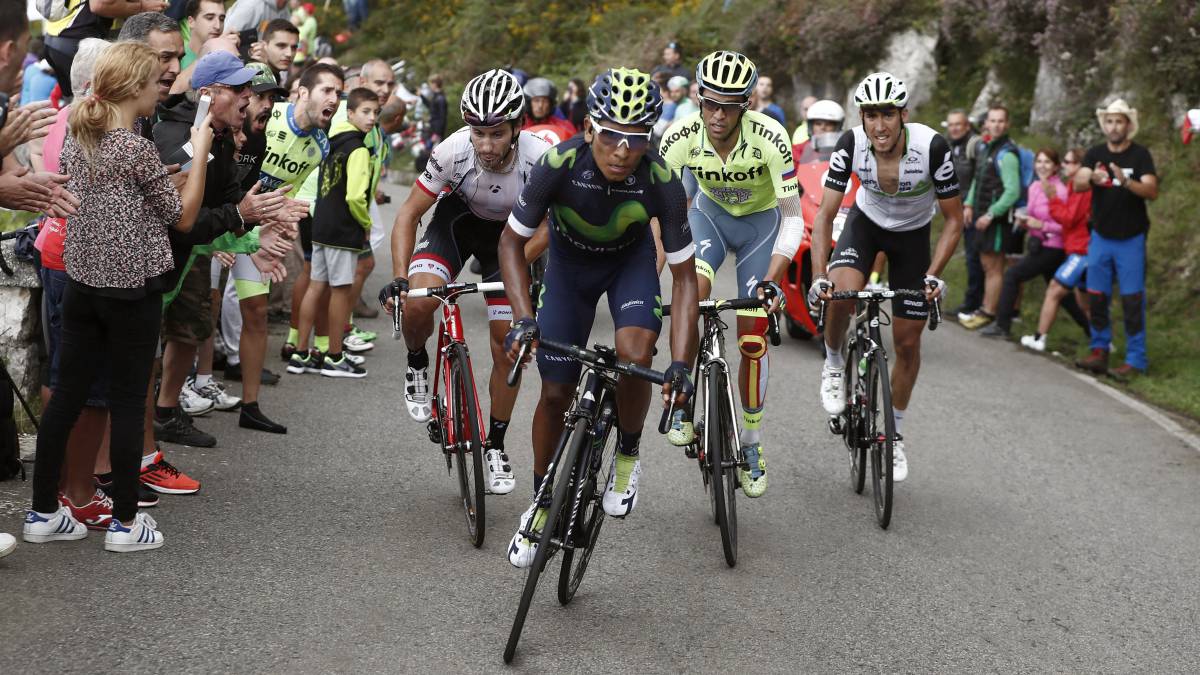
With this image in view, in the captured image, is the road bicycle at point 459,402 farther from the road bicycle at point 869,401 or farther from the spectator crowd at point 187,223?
the road bicycle at point 869,401

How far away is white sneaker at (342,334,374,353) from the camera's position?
10953mm

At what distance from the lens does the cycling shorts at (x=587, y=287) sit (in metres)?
5.73

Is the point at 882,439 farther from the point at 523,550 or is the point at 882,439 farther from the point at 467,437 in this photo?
the point at 523,550

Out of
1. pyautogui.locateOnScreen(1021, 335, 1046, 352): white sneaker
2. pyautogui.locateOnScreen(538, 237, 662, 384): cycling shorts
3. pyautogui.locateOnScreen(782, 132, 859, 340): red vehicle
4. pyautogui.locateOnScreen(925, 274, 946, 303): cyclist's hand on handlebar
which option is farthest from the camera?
pyautogui.locateOnScreen(1021, 335, 1046, 352): white sneaker

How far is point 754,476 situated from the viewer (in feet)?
22.8

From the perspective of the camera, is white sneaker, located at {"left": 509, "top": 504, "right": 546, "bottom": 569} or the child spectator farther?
the child spectator

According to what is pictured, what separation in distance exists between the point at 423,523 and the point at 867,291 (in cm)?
271

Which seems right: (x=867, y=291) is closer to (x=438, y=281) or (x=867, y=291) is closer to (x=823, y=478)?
(x=823, y=478)

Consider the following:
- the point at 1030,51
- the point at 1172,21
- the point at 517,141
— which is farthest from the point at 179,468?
the point at 1030,51

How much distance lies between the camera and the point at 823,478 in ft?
26.5

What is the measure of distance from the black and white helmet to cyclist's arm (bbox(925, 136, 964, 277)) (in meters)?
2.66

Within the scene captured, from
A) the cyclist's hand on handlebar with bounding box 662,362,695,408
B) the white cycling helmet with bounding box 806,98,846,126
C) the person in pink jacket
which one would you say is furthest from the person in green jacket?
the cyclist's hand on handlebar with bounding box 662,362,695,408

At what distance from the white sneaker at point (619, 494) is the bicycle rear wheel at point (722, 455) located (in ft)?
1.80

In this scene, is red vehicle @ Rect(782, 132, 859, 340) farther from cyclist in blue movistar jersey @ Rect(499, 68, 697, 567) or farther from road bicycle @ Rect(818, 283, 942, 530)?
cyclist in blue movistar jersey @ Rect(499, 68, 697, 567)
